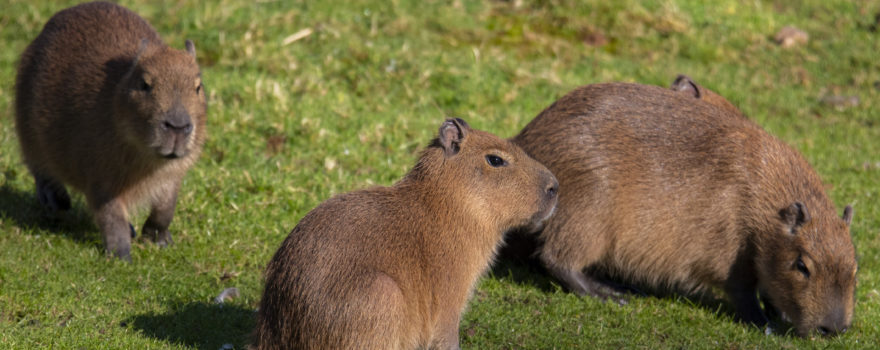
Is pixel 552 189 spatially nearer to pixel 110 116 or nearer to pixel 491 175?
pixel 491 175

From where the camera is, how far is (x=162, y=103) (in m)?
5.00

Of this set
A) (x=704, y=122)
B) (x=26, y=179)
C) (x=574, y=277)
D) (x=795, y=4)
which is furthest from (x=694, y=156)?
(x=795, y=4)

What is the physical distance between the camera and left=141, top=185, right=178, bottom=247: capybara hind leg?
18.2ft

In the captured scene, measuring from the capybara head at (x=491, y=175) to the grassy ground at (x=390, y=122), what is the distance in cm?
79

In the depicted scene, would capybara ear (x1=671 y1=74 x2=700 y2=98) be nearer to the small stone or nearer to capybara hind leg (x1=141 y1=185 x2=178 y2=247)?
capybara hind leg (x1=141 y1=185 x2=178 y2=247)

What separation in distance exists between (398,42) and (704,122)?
4059 millimetres

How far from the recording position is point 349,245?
3729 millimetres

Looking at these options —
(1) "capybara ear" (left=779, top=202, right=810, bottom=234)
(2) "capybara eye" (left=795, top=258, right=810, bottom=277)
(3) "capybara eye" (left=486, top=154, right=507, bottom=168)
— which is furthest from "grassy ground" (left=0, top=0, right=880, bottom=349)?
(3) "capybara eye" (left=486, top=154, right=507, bottom=168)

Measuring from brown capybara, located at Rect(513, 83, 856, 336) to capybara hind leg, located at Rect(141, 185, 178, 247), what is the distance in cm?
223

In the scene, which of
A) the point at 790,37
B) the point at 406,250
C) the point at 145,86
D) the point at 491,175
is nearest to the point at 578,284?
the point at 491,175

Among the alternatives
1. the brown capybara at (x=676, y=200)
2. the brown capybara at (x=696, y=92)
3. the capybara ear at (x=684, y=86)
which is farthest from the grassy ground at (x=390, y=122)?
the capybara ear at (x=684, y=86)

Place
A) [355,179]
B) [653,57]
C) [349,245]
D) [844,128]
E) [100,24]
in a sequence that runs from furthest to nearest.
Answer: [653,57]
[844,128]
[355,179]
[100,24]
[349,245]

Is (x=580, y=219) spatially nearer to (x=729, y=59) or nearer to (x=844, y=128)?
(x=844, y=128)

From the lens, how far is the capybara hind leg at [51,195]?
6043mm
